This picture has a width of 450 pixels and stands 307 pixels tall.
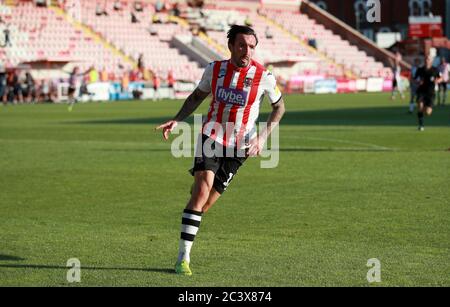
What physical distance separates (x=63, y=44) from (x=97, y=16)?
674 centimetres

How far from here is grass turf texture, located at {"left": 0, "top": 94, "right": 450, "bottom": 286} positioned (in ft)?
30.4

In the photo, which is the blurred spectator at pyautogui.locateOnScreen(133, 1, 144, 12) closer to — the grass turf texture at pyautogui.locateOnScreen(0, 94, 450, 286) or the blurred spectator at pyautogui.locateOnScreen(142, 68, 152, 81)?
the blurred spectator at pyautogui.locateOnScreen(142, 68, 152, 81)

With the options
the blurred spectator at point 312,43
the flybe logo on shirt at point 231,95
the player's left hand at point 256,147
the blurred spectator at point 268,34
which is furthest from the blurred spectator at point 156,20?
the player's left hand at point 256,147

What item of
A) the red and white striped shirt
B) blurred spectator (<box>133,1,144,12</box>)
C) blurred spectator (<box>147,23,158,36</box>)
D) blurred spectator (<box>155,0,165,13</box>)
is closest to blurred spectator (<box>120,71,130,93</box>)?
blurred spectator (<box>147,23,158,36</box>)

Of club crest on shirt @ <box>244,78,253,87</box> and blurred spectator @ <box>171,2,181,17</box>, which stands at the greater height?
club crest on shirt @ <box>244,78,253,87</box>

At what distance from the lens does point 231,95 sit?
9.65 meters

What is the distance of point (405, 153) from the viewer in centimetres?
2177

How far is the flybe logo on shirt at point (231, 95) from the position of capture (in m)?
9.64

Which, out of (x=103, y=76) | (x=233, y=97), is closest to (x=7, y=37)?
(x=103, y=76)

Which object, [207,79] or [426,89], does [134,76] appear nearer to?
[426,89]

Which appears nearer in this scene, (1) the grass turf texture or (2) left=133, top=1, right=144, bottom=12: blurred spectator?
(1) the grass turf texture

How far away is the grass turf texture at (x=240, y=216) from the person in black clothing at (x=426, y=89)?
7.42 ft

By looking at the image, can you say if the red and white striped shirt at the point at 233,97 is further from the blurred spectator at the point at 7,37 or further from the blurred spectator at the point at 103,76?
the blurred spectator at the point at 7,37
